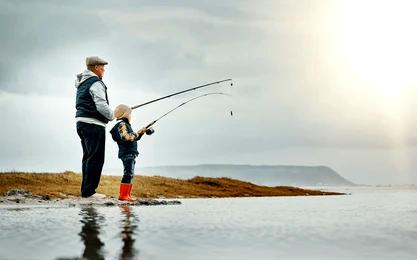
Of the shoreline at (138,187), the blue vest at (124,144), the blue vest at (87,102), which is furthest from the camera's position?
the shoreline at (138,187)

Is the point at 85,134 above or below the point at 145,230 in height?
above

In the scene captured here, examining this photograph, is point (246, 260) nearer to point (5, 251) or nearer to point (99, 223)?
point (5, 251)

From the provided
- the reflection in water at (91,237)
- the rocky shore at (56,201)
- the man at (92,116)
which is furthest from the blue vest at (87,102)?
the reflection in water at (91,237)

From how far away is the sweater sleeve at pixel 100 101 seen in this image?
1261 cm

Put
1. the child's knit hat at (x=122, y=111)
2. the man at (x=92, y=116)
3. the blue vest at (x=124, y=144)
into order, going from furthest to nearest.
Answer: the child's knit hat at (x=122, y=111)
the blue vest at (x=124, y=144)
the man at (x=92, y=116)

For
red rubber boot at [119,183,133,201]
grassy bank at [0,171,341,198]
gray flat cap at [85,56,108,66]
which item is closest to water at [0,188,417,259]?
red rubber boot at [119,183,133,201]

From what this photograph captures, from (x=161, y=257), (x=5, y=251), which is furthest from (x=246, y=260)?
(x=5, y=251)

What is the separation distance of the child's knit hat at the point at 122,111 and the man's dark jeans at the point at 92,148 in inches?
20.3

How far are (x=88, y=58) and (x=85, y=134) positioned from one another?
1.64m

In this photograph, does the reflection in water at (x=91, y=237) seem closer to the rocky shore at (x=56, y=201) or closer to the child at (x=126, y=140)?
the rocky shore at (x=56, y=201)

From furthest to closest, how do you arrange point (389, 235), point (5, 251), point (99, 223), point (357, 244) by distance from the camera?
point (99, 223) → point (389, 235) → point (357, 244) → point (5, 251)

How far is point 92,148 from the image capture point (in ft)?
42.2

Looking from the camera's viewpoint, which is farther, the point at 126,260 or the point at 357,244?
the point at 357,244

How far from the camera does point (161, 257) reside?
15.4 ft
